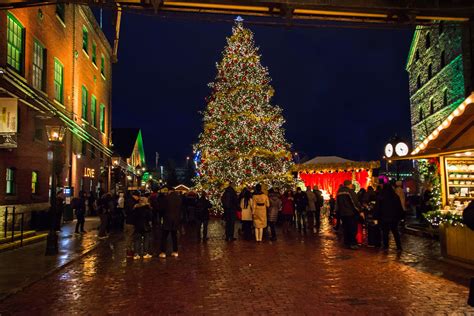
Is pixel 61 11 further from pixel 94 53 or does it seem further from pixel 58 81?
pixel 94 53

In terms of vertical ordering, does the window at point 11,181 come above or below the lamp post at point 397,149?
below

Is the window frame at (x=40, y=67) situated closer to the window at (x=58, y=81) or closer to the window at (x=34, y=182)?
the window at (x=58, y=81)

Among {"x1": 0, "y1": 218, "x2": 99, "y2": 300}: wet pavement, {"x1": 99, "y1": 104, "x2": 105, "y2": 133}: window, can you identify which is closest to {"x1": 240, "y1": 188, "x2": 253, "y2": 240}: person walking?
{"x1": 0, "y1": 218, "x2": 99, "y2": 300}: wet pavement

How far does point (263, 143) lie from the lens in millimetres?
29078

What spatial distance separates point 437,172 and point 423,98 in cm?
2195

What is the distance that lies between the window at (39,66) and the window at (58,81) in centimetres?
177

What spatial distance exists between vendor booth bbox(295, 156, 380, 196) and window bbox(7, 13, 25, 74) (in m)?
17.0

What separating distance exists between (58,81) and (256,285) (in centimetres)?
1941

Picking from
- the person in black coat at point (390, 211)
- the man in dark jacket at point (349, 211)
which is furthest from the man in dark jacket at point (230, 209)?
the person in black coat at point (390, 211)

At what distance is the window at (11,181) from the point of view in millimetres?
17312

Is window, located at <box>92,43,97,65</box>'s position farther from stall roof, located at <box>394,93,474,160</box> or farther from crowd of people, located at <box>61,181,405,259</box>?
stall roof, located at <box>394,93,474,160</box>

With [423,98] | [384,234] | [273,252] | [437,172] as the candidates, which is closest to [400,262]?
[384,234]

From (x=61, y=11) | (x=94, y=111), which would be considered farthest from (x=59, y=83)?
(x=94, y=111)

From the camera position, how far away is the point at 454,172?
45.2 ft
